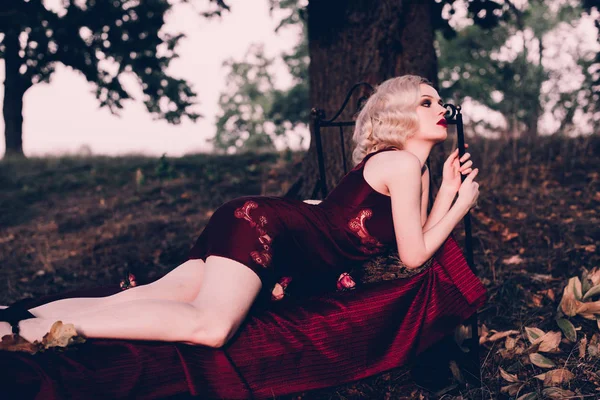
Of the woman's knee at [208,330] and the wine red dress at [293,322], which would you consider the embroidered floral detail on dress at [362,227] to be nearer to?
the wine red dress at [293,322]


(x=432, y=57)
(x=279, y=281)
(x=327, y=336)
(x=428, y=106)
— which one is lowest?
(x=327, y=336)

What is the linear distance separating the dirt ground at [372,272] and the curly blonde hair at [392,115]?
0.70m

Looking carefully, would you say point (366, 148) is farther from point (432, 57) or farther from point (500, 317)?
point (432, 57)

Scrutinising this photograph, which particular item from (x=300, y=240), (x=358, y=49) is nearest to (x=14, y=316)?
(x=300, y=240)

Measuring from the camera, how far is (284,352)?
222 cm

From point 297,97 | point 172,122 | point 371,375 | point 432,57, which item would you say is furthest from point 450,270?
point 297,97

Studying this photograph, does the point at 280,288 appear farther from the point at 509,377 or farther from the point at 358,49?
the point at 358,49

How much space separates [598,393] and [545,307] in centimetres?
98

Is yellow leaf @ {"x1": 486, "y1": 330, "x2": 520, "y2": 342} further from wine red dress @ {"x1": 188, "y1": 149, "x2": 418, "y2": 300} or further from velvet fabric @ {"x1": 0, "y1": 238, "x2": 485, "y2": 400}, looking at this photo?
wine red dress @ {"x1": 188, "y1": 149, "x2": 418, "y2": 300}

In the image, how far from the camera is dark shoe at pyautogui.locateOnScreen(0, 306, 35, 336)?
1995mm

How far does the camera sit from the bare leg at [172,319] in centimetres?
201

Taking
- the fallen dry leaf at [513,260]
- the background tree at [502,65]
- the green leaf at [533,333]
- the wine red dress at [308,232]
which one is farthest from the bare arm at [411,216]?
the background tree at [502,65]

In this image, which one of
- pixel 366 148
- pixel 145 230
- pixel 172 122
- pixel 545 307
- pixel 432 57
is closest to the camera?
pixel 366 148

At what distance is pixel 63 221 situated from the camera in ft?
21.0
